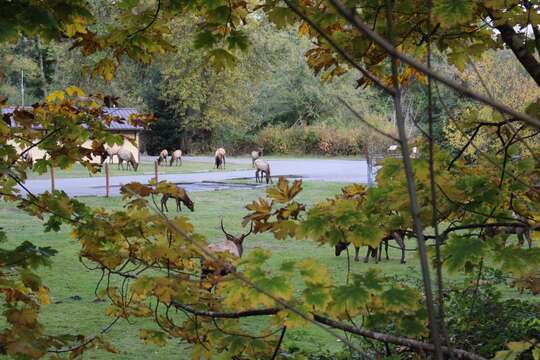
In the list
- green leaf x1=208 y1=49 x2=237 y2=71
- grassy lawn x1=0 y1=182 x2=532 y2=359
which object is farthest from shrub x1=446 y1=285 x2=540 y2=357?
green leaf x1=208 y1=49 x2=237 y2=71

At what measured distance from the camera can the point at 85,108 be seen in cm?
380

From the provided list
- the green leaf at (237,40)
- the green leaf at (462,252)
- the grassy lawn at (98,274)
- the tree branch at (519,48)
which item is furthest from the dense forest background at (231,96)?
the green leaf at (462,252)

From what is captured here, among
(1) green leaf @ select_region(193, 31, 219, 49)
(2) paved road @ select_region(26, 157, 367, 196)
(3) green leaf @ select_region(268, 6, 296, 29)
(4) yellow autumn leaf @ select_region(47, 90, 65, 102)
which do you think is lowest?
(2) paved road @ select_region(26, 157, 367, 196)

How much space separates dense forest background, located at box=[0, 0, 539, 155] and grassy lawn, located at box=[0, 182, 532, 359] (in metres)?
25.9

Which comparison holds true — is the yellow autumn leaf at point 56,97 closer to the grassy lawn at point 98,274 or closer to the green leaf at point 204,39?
the green leaf at point 204,39

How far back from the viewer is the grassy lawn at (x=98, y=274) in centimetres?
605

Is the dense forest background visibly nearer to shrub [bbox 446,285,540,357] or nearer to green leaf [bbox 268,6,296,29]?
shrub [bbox 446,285,540,357]

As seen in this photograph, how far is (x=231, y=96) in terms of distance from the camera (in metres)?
47.5

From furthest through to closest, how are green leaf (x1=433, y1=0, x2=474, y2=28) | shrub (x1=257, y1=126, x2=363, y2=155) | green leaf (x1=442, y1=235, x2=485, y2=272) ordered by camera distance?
shrub (x1=257, y1=126, x2=363, y2=155)
green leaf (x1=433, y1=0, x2=474, y2=28)
green leaf (x1=442, y1=235, x2=485, y2=272)

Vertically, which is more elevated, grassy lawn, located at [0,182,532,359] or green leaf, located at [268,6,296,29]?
green leaf, located at [268,6,296,29]

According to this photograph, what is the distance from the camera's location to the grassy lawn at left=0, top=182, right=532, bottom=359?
6.05 m

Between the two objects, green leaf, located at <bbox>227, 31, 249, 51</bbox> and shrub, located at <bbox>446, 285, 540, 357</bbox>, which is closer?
green leaf, located at <bbox>227, 31, 249, 51</bbox>

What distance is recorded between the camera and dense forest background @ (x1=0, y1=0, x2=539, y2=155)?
1758 inches

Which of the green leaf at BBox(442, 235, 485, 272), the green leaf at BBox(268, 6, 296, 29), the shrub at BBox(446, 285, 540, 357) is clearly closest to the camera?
the green leaf at BBox(442, 235, 485, 272)
